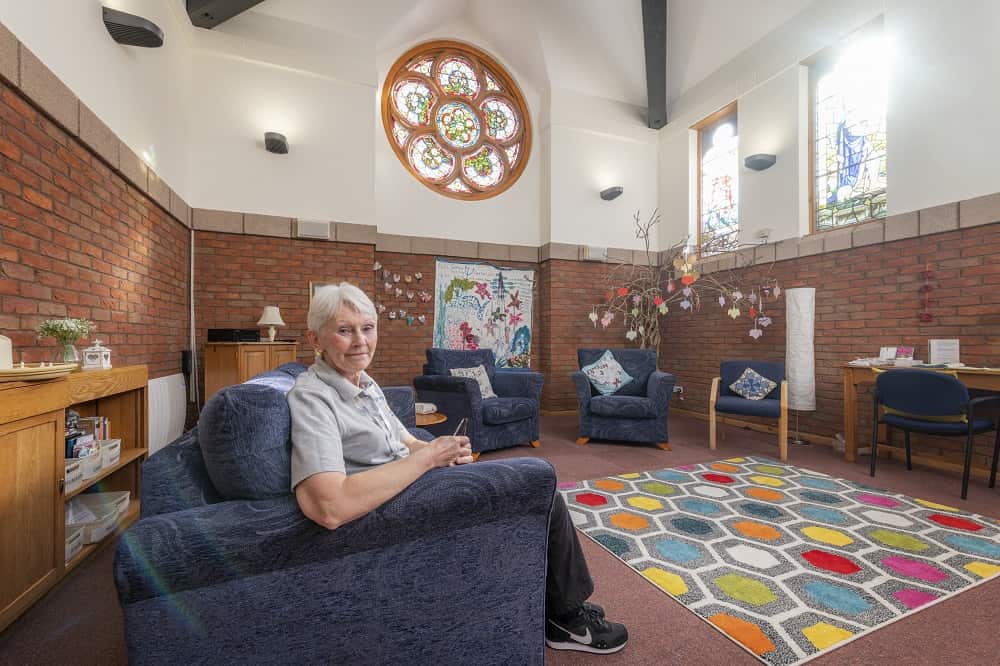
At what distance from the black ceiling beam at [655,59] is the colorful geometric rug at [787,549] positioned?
537cm

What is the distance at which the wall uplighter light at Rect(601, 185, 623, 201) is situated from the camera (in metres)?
6.34

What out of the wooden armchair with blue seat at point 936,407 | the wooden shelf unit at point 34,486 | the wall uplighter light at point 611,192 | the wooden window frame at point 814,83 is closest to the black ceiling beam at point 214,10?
the wooden shelf unit at point 34,486

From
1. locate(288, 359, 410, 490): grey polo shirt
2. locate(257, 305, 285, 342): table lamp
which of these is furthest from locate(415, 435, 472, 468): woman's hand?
locate(257, 305, 285, 342): table lamp

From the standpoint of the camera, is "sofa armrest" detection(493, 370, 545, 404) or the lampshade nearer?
"sofa armrest" detection(493, 370, 545, 404)

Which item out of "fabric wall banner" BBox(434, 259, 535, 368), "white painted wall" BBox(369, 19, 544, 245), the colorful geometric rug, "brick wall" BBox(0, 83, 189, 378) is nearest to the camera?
the colorful geometric rug

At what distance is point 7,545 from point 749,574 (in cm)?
291

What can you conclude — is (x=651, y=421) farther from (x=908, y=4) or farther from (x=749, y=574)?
(x=908, y=4)

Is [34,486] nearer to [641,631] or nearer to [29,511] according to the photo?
[29,511]

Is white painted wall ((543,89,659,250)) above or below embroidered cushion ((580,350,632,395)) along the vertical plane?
above

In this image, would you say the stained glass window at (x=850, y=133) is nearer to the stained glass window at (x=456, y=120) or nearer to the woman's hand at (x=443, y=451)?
the stained glass window at (x=456, y=120)

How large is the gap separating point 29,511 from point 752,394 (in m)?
5.05

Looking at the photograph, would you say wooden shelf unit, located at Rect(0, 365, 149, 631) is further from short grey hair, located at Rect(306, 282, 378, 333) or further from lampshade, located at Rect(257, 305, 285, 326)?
lampshade, located at Rect(257, 305, 285, 326)

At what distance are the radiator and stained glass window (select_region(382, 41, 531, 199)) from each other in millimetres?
3681

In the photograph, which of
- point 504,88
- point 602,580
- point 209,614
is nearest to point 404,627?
point 209,614
